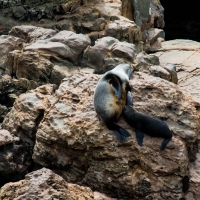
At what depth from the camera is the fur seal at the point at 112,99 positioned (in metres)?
4.62

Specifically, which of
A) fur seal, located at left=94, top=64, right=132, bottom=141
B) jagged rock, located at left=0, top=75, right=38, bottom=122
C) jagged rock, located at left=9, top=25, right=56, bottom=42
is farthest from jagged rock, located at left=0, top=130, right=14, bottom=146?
jagged rock, located at left=9, top=25, right=56, bottom=42

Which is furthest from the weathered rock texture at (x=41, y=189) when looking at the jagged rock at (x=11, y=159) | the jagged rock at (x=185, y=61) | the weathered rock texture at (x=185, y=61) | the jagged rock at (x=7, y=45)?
the jagged rock at (x=185, y=61)

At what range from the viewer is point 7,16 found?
9.82 m

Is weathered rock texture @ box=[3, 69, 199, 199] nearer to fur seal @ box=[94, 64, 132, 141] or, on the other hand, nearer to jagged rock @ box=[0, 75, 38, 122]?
fur seal @ box=[94, 64, 132, 141]

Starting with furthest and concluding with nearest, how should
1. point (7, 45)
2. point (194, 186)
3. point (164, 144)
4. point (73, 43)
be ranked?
1. point (7, 45)
2. point (73, 43)
3. point (194, 186)
4. point (164, 144)

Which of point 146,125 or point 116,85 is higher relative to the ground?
point 116,85

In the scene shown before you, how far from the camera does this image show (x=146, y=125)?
4.60 meters

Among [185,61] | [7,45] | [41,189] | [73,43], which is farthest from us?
[185,61]

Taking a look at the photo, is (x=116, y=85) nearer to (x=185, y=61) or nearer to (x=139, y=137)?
(x=139, y=137)

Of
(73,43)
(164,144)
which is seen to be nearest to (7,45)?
(73,43)

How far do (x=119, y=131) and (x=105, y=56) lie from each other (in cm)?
285

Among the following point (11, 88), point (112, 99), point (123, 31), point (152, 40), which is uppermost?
point (112, 99)

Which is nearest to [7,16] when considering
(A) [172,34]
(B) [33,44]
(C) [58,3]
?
(C) [58,3]

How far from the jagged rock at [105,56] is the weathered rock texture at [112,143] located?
1.67 meters
